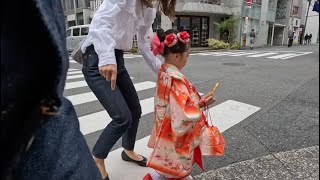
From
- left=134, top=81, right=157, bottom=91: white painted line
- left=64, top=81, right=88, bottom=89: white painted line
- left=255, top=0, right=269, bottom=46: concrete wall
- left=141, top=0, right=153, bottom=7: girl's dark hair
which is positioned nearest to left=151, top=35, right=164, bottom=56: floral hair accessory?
left=141, top=0, right=153, bottom=7: girl's dark hair

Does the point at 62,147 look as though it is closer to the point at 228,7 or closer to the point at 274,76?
the point at 274,76

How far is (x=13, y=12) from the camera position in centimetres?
42

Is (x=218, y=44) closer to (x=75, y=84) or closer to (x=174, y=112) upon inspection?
(x=75, y=84)

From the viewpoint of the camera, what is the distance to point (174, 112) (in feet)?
6.00

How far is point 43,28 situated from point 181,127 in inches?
58.0

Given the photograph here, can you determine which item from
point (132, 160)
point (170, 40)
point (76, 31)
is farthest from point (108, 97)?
point (76, 31)

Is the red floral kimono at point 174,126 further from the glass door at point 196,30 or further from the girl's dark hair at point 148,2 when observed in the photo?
the glass door at point 196,30

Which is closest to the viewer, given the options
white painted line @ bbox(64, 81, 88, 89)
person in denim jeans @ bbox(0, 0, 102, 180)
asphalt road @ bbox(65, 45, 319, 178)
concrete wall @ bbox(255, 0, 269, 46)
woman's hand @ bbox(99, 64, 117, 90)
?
person in denim jeans @ bbox(0, 0, 102, 180)

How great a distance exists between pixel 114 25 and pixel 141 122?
212 centimetres

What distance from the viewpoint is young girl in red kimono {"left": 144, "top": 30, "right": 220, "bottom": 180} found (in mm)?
1839

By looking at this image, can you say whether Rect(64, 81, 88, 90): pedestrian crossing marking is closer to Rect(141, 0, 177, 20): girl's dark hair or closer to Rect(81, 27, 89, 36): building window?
Rect(141, 0, 177, 20): girl's dark hair

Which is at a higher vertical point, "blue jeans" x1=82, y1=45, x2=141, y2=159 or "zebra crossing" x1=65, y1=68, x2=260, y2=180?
"blue jeans" x1=82, y1=45, x2=141, y2=159

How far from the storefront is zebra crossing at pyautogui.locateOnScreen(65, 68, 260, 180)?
15.8 metres

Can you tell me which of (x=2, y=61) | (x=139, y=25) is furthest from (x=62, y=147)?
(x=139, y=25)
